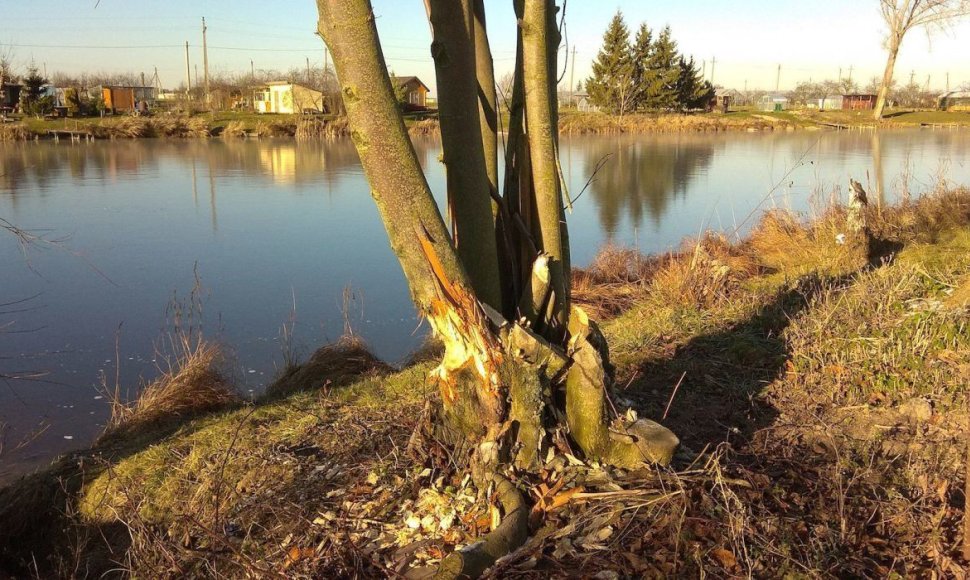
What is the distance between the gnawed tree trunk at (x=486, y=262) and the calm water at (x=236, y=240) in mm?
1303

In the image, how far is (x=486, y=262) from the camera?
3389 millimetres

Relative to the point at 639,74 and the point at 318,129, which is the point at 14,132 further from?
the point at 639,74

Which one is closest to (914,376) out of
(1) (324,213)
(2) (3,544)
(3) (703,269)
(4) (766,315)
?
(4) (766,315)

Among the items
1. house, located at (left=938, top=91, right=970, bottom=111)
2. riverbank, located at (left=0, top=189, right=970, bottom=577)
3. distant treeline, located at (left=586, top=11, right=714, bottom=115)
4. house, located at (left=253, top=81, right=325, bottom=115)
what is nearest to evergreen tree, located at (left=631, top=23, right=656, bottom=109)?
distant treeline, located at (left=586, top=11, right=714, bottom=115)

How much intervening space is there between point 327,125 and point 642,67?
22.1 metres

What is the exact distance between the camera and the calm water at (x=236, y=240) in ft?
25.3

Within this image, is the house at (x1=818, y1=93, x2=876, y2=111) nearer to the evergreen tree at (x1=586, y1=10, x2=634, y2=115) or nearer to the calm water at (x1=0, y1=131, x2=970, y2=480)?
the evergreen tree at (x1=586, y1=10, x2=634, y2=115)

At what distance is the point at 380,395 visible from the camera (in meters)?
5.43

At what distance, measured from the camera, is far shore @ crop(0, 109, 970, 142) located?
36.2 meters

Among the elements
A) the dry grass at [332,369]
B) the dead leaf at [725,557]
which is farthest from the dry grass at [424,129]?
the dead leaf at [725,557]

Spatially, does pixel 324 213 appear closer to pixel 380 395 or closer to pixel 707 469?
pixel 380 395

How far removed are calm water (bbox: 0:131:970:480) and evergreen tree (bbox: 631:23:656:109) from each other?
2224cm

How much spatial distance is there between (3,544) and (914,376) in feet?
18.6

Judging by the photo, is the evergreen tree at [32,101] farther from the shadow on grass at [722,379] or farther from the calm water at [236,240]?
the shadow on grass at [722,379]
